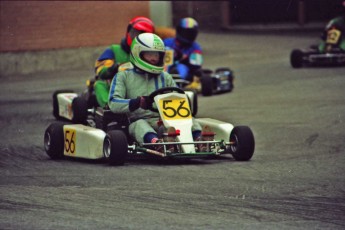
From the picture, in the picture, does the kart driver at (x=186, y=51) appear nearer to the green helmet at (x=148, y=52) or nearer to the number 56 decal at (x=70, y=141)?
the green helmet at (x=148, y=52)

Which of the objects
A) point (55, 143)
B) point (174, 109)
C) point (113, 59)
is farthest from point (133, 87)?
point (113, 59)

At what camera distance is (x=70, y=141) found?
32.6 ft

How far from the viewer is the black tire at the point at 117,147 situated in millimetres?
9078

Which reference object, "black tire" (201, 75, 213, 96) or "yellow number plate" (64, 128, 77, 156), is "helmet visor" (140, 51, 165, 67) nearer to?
"yellow number plate" (64, 128, 77, 156)

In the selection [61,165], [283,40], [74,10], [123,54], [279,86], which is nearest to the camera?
[61,165]

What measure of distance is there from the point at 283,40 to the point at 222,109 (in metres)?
13.2

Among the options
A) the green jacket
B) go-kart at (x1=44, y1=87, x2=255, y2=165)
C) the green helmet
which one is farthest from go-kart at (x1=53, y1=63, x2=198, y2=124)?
go-kart at (x1=44, y1=87, x2=255, y2=165)

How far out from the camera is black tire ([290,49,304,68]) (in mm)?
20266

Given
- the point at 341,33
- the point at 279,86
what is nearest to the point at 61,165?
the point at 279,86

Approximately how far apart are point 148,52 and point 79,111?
2173 mm

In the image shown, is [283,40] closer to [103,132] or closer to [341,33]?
[341,33]

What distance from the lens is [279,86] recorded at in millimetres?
17375

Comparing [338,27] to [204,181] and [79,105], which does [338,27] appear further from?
[204,181]

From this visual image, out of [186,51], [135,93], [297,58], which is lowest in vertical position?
[297,58]
